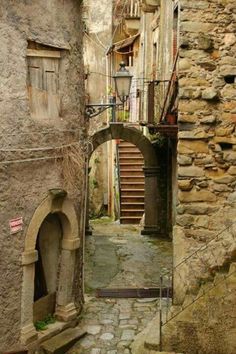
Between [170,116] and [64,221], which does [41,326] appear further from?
[170,116]

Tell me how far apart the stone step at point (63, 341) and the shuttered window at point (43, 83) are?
348 cm

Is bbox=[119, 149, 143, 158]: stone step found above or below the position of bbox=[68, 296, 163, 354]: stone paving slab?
above

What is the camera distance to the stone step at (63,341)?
7.54 metres

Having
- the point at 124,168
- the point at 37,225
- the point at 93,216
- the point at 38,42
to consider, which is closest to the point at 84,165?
the point at 37,225

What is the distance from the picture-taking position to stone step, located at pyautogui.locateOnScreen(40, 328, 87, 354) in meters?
7.54

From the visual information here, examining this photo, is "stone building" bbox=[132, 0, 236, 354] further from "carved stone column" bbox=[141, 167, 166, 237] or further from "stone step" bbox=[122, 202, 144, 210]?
"stone step" bbox=[122, 202, 144, 210]

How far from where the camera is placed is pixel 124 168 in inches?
786

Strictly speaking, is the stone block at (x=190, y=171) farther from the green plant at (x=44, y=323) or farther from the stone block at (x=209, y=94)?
the green plant at (x=44, y=323)

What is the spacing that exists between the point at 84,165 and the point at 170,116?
425 centimetres

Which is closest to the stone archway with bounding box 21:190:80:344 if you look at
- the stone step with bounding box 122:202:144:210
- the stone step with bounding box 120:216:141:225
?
the stone step with bounding box 120:216:141:225

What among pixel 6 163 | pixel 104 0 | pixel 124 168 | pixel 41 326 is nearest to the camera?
pixel 6 163

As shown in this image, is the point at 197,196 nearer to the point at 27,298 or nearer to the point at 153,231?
the point at 27,298

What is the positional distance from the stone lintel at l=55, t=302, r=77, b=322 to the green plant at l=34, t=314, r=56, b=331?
103 millimetres

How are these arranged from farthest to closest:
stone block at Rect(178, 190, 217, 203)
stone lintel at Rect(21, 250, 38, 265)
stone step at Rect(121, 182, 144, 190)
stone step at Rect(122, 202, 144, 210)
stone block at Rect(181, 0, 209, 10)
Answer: stone step at Rect(121, 182, 144, 190), stone step at Rect(122, 202, 144, 210), stone lintel at Rect(21, 250, 38, 265), stone block at Rect(178, 190, 217, 203), stone block at Rect(181, 0, 209, 10)
